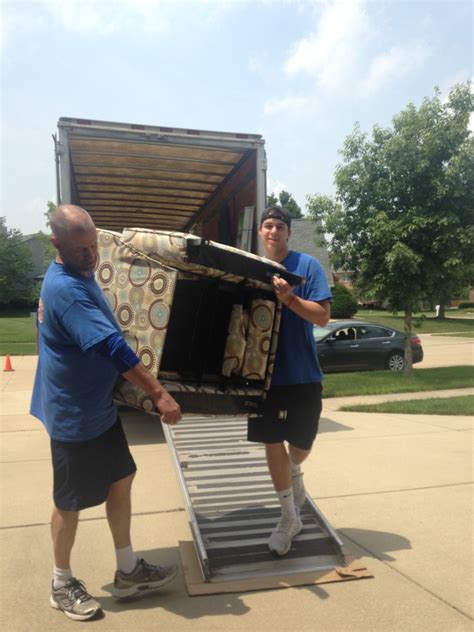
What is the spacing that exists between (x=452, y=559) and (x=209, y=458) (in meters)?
2.25

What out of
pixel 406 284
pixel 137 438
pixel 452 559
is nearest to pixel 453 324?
pixel 406 284

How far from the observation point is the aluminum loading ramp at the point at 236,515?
135 inches

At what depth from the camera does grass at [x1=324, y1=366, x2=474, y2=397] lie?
1084 cm

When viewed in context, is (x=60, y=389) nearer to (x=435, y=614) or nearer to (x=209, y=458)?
(x=435, y=614)

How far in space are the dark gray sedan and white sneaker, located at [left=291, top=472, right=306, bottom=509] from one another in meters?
9.82

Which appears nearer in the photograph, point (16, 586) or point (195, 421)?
point (16, 586)

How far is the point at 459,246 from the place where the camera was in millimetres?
11422

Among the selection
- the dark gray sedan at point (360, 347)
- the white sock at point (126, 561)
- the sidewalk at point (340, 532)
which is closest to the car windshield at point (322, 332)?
the dark gray sedan at point (360, 347)

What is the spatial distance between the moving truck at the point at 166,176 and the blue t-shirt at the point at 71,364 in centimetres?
392

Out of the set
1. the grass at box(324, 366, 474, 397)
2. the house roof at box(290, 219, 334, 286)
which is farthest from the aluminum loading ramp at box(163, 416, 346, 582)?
the house roof at box(290, 219, 334, 286)

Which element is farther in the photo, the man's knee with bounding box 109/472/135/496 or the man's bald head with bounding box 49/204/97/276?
the man's knee with bounding box 109/472/135/496

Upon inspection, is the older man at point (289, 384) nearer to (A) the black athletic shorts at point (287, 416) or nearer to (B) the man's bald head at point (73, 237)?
(A) the black athletic shorts at point (287, 416)

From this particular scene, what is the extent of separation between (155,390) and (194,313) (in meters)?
0.74

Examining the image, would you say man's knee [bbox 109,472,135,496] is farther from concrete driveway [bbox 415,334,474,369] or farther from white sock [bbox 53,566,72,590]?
concrete driveway [bbox 415,334,474,369]
